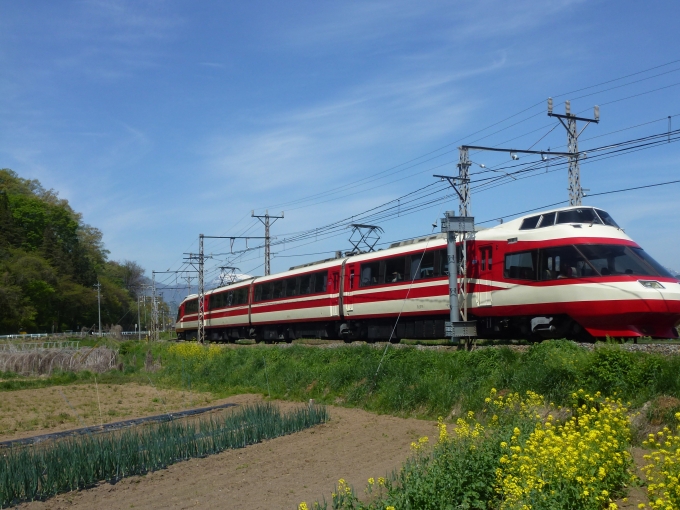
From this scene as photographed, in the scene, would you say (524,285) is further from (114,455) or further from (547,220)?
(114,455)

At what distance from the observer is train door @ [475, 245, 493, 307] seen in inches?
671

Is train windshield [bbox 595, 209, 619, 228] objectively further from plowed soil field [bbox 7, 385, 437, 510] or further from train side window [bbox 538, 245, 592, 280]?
plowed soil field [bbox 7, 385, 437, 510]

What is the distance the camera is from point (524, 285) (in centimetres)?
1584

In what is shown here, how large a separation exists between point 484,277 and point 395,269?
14.4 ft

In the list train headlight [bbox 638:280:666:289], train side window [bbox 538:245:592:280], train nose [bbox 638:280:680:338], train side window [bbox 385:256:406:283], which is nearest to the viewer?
train nose [bbox 638:280:680:338]

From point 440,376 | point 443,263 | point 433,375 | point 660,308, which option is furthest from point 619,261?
point 443,263

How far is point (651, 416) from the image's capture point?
31.7ft

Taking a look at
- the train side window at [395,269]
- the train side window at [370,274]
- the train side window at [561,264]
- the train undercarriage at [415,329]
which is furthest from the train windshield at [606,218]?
the train side window at [370,274]

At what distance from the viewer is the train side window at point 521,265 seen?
15711mm

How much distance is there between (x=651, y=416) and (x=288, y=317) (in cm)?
2071

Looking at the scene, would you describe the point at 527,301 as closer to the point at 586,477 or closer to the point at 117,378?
the point at 586,477

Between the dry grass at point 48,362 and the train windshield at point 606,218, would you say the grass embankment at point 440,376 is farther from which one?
the dry grass at point 48,362

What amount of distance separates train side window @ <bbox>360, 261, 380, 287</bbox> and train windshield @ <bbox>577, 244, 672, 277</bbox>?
8532 mm

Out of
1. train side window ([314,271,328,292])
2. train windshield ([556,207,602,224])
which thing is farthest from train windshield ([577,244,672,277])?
train side window ([314,271,328,292])
